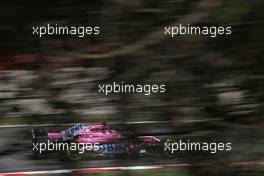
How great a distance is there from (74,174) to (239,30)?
497 mm

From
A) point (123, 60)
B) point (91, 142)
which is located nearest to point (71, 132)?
point (91, 142)

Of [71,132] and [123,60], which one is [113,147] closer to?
[71,132]

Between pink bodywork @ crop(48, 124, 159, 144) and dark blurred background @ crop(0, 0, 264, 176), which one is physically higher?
dark blurred background @ crop(0, 0, 264, 176)

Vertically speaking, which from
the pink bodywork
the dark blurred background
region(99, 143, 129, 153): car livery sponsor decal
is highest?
the dark blurred background

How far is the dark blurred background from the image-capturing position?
1779 millimetres

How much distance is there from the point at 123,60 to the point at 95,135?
0.60 feet

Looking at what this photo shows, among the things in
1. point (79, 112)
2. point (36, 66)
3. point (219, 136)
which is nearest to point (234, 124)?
point (219, 136)

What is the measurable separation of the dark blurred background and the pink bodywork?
0.8 inches

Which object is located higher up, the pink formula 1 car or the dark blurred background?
the dark blurred background

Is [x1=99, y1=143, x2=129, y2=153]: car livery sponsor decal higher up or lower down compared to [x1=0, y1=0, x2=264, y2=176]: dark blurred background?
lower down

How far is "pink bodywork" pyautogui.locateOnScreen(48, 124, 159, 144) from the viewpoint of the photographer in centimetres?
185

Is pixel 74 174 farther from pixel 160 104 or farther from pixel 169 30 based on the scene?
pixel 169 30

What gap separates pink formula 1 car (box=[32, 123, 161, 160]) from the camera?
185cm

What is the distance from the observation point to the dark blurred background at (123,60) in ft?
5.84
